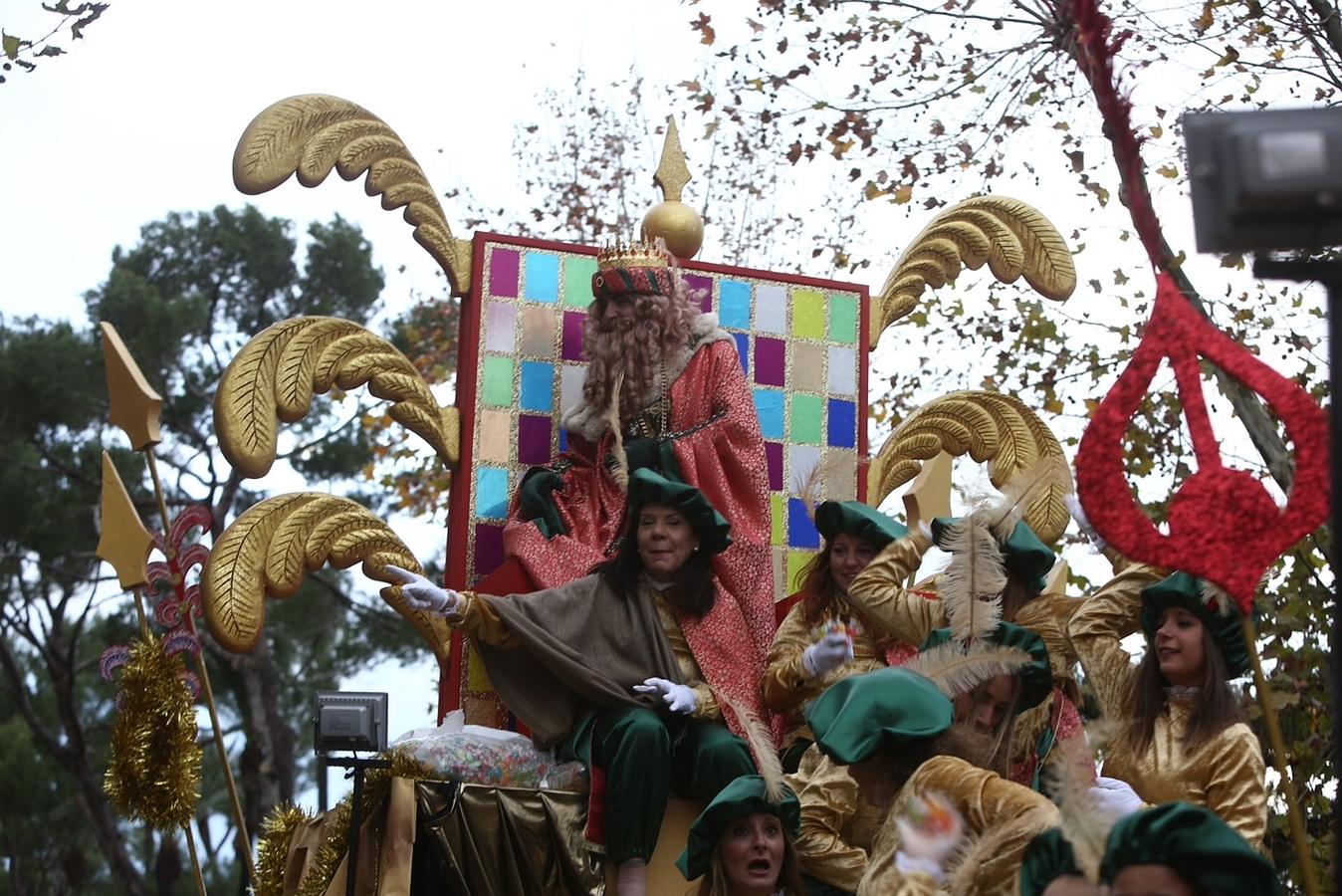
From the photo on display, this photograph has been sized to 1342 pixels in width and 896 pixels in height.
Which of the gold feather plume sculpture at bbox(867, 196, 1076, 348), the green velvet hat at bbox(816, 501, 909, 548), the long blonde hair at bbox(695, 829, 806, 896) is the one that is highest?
the gold feather plume sculpture at bbox(867, 196, 1076, 348)

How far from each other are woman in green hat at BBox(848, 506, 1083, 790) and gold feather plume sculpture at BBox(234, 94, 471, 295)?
2.78 m

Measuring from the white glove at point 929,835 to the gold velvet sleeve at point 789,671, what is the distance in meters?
2.78

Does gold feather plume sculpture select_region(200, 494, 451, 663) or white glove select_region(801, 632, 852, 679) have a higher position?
gold feather plume sculpture select_region(200, 494, 451, 663)

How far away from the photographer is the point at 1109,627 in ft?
24.3

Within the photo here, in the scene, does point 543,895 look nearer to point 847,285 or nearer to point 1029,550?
point 1029,550

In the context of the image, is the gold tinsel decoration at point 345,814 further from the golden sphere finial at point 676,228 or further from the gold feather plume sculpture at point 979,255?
the gold feather plume sculpture at point 979,255

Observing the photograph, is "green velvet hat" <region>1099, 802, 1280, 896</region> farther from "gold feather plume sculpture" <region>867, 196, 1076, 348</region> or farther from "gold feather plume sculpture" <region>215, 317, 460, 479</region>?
"gold feather plume sculpture" <region>867, 196, 1076, 348</region>

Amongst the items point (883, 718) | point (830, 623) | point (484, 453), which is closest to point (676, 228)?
point (484, 453)

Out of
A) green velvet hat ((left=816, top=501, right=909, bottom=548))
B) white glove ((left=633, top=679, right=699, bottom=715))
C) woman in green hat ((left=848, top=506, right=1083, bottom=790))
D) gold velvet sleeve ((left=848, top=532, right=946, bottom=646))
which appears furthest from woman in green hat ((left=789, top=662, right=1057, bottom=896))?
green velvet hat ((left=816, top=501, right=909, bottom=548))

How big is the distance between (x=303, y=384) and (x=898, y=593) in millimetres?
2884

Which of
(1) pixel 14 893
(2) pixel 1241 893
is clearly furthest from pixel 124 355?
(1) pixel 14 893

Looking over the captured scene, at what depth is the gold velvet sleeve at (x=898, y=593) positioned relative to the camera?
7.57 m

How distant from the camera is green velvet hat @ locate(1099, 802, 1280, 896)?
368 centimetres

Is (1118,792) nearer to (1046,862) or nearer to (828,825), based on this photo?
(828,825)
